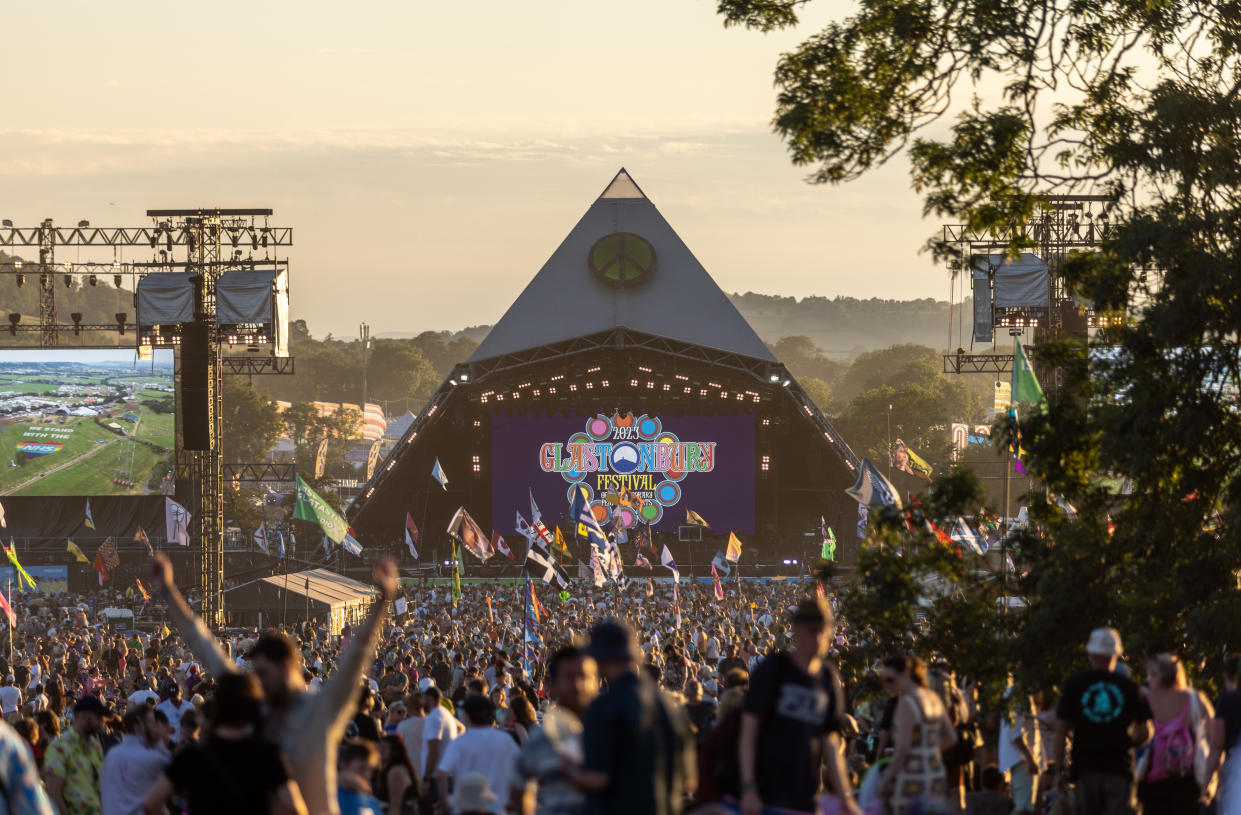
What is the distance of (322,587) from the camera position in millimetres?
33906

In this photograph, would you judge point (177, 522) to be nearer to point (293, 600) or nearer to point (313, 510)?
point (293, 600)

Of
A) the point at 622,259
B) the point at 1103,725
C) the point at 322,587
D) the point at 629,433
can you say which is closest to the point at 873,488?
the point at 322,587

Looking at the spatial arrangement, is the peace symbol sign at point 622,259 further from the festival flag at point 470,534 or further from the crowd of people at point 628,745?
the crowd of people at point 628,745

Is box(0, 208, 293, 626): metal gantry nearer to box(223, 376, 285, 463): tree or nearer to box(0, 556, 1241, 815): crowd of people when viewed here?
box(0, 556, 1241, 815): crowd of people

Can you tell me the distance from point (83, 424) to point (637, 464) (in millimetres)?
16430

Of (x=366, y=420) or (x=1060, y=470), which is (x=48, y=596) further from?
(x=366, y=420)

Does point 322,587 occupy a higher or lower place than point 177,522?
lower

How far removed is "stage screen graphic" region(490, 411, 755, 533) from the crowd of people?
3550 cm

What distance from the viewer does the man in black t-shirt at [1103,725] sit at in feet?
21.9

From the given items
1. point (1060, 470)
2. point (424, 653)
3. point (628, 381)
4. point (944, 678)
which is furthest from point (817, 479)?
point (944, 678)

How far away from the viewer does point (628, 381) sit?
158 ft

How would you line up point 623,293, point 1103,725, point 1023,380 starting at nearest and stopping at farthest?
1. point 1103,725
2. point 1023,380
3. point 623,293

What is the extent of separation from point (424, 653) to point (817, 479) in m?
29.1

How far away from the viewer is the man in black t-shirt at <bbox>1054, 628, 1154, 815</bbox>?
6684 mm
